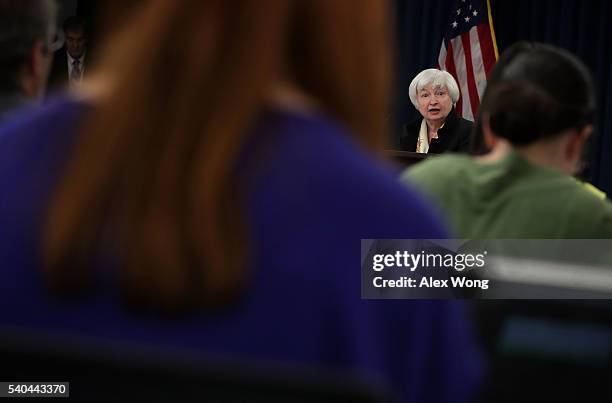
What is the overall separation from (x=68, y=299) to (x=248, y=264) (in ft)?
0.40

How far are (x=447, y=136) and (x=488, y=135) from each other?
3998mm

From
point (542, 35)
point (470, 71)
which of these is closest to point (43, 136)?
point (470, 71)

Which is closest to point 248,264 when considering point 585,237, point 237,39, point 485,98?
point 237,39

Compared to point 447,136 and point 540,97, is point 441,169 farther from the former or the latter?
point 447,136

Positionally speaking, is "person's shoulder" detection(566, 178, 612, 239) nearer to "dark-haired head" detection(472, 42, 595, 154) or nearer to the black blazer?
"dark-haired head" detection(472, 42, 595, 154)

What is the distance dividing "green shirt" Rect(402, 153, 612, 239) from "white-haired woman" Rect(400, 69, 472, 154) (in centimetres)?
393

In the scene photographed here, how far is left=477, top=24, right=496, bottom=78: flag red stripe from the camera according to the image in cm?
732

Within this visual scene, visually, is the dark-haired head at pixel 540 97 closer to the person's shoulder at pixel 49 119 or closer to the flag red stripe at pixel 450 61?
the person's shoulder at pixel 49 119

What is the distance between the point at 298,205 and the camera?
2.14 feet

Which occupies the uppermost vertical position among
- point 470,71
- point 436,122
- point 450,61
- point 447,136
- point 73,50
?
point 450,61

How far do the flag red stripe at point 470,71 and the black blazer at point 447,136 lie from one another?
1.34 meters

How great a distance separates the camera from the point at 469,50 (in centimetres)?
747

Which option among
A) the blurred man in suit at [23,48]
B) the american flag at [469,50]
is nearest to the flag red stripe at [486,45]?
the american flag at [469,50]

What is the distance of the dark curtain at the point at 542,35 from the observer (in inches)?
271
